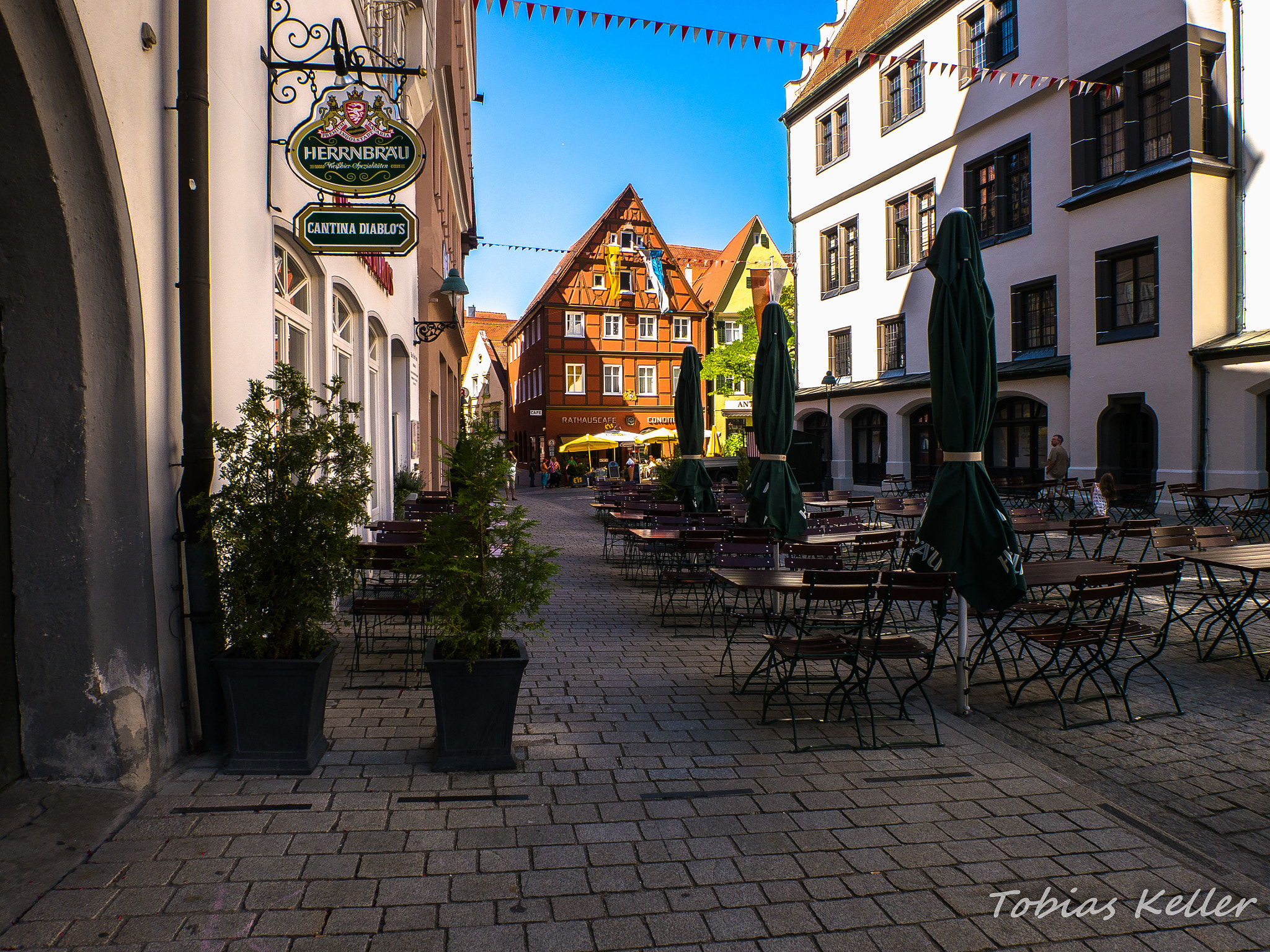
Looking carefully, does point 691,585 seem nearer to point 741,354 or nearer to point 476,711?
point 476,711

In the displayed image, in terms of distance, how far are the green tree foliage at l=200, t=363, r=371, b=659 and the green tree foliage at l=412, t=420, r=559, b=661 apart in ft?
1.51

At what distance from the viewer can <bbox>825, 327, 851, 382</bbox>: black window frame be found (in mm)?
29000

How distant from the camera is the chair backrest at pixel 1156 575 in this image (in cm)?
559

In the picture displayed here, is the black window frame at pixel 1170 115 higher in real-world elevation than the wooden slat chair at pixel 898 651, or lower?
higher

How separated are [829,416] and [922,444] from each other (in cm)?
397

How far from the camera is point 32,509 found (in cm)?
371

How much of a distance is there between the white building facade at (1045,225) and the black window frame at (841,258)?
78mm

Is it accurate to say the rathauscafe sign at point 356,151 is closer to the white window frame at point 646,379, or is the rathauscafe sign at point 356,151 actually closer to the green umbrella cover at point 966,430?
the green umbrella cover at point 966,430

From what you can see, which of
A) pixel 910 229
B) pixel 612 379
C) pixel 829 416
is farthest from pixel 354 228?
pixel 612 379

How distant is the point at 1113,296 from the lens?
18359mm

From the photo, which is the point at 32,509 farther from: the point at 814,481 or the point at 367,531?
the point at 814,481

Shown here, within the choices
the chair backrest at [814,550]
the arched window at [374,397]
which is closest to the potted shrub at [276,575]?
the chair backrest at [814,550]

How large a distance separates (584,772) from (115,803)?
205cm
